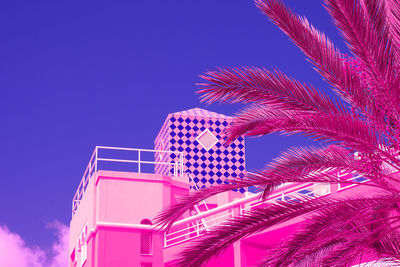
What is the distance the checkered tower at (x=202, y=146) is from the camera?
86.7ft

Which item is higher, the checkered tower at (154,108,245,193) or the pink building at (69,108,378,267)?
the checkered tower at (154,108,245,193)

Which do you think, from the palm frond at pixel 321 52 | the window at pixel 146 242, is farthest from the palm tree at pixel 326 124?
the window at pixel 146 242

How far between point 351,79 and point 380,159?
1.21 metres

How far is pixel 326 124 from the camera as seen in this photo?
9.56 m

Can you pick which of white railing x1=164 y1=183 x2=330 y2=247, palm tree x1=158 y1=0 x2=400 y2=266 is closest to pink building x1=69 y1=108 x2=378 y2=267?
white railing x1=164 y1=183 x2=330 y2=247

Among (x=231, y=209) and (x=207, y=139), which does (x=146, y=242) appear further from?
(x=207, y=139)

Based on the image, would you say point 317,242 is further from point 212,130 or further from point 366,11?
point 212,130

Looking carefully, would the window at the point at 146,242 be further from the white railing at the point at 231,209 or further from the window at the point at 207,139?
the window at the point at 207,139

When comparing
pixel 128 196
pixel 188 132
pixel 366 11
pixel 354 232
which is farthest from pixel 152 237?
pixel 366 11

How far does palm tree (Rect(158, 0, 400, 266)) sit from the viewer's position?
966 centimetres

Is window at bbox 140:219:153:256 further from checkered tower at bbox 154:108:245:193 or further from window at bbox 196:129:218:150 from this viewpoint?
window at bbox 196:129:218:150

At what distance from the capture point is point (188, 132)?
1059 inches

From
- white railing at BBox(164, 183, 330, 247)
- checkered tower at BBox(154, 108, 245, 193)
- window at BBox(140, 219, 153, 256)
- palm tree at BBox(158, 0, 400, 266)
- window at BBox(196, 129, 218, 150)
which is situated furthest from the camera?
window at BBox(196, 129, 218, 150)

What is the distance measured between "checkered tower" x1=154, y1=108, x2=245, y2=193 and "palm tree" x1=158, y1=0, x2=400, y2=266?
15309mm
